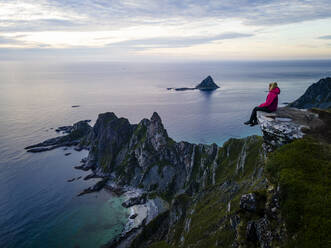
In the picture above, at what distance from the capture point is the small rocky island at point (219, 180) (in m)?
11.7

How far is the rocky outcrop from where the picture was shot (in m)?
15.1

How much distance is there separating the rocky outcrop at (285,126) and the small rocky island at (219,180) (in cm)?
7

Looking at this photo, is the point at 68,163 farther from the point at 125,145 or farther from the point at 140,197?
the point at 140,197

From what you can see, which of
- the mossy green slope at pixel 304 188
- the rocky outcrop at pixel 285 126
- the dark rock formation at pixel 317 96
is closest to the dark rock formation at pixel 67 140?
the rocky outcrop at pixel 285 126

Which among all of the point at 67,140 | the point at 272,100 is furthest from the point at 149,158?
the point at 272,100

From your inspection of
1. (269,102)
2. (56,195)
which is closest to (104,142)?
(56,195)

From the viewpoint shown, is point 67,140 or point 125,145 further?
Answer: point 67,140

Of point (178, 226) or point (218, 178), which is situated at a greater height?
point (218, 178)

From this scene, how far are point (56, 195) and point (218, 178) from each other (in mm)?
63588

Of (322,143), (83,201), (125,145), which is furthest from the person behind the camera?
(125,145)

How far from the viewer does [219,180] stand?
2662 inches

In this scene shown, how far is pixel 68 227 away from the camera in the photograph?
69438mm

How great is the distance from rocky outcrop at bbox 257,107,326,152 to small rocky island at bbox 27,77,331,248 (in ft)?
0.22

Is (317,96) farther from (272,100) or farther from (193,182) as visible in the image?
(272,100)
